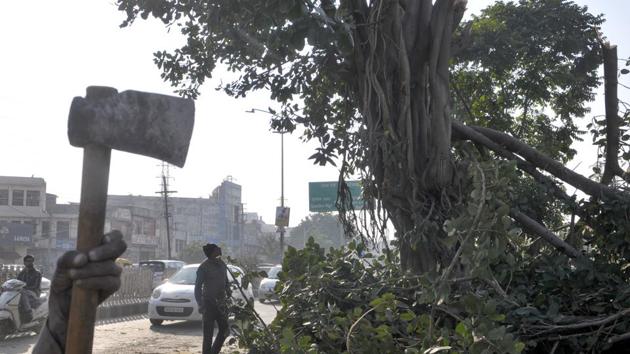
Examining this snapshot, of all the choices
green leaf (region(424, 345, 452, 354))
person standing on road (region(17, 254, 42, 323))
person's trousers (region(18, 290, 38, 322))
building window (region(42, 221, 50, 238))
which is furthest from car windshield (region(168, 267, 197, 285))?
building window (region(42, 221, 50, 238))

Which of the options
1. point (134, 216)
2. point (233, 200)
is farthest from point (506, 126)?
point (233, 200)

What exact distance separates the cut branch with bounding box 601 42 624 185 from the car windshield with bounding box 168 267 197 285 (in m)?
11.4

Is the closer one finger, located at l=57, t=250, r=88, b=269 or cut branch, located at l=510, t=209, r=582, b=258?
finger, located at l=57, t=250, r=88, b=269

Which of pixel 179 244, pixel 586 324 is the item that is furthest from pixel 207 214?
pixel 586 324

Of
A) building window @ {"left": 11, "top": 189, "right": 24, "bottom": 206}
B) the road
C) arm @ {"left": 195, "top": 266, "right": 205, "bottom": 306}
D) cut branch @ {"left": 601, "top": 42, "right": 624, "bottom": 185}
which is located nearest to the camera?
cut branch @ {"left": 601, "top": 42, "right": 624, "bottom": 185}

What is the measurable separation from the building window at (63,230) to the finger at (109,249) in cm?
6035

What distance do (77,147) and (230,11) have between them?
13.4ft

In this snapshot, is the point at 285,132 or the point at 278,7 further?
the point at 285,132

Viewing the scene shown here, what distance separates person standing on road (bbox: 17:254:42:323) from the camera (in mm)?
12055

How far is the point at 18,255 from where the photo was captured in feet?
169

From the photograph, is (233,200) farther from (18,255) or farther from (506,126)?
(506,126)

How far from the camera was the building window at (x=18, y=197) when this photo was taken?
56875 millimetres

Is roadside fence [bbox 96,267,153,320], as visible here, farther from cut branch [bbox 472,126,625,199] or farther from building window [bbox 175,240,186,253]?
building window [bbox 175,240,186,253]

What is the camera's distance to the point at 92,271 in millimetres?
2225
